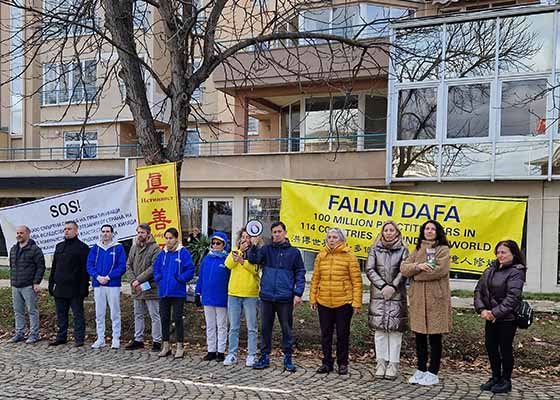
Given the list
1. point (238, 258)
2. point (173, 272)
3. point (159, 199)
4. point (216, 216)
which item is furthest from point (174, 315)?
point (216, 216)

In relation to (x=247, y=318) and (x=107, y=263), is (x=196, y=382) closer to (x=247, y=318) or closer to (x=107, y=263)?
(x=247, y=318)

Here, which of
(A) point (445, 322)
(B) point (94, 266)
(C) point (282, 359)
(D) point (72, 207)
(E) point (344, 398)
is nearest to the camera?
(E) point (344, 398)

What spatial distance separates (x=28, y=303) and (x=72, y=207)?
73.5 inches

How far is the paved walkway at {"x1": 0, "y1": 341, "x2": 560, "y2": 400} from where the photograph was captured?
639 centimetres

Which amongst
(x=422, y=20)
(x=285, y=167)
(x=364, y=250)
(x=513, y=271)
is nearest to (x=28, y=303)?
(x=364, y=250)

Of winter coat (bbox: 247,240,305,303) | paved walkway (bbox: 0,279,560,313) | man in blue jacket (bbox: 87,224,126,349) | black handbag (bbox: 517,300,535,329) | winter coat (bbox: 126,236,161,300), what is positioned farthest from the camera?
paved walkway (bbox: 0,279,560,313)

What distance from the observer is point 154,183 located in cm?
955

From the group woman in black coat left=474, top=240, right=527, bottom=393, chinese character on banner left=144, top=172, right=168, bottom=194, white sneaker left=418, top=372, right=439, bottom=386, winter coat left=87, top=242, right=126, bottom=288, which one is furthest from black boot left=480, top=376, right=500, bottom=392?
chinese character on banner left=144, top=172, right=168, bottom=194

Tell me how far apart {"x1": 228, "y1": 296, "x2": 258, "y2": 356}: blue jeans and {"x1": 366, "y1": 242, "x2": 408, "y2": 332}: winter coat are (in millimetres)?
1681

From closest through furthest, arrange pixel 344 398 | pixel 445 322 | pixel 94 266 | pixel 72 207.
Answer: pixel 344 398, pixel 445 322, pixel 94 266, pixel 72 207

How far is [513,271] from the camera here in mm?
6445

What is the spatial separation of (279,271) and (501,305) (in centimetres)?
280

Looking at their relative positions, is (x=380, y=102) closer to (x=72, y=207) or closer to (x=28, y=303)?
(x=72, y=207)

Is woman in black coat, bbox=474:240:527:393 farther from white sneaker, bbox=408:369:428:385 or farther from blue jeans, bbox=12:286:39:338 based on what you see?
blue jeans, bbox=12:286:39:338
